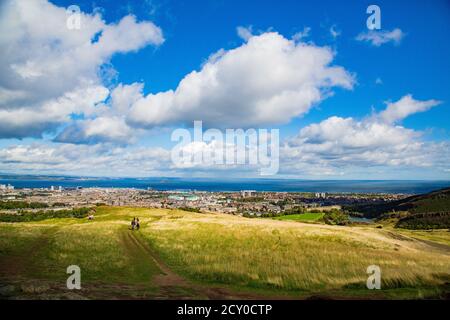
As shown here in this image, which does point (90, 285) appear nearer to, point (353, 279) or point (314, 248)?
point (353, 279)

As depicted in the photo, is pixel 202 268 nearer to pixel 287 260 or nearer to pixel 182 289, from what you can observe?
pixel 182 289

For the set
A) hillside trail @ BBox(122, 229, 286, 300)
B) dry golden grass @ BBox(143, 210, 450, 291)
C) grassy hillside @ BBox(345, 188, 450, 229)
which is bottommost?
grassy hillside @ BBox(345, 188, 450, 229)

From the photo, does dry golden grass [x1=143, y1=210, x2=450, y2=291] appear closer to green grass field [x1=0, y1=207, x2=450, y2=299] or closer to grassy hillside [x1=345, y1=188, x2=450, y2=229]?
green grass field [x1=0, y1=207, x2=450, y2=299]

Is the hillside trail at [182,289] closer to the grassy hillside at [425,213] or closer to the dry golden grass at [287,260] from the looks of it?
the dry golden grass at [287,260]

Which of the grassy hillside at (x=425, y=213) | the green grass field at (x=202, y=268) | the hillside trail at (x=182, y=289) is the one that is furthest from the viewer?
the grassy hillside at (x=425, y=213)

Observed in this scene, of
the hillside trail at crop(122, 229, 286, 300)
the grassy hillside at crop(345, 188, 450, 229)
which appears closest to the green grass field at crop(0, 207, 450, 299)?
the hillside trail at crop(122, 229, 286, 300)

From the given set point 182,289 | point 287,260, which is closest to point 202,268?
point 182,289

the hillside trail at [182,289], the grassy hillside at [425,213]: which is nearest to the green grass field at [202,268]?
the hillside trail at [182,289]
